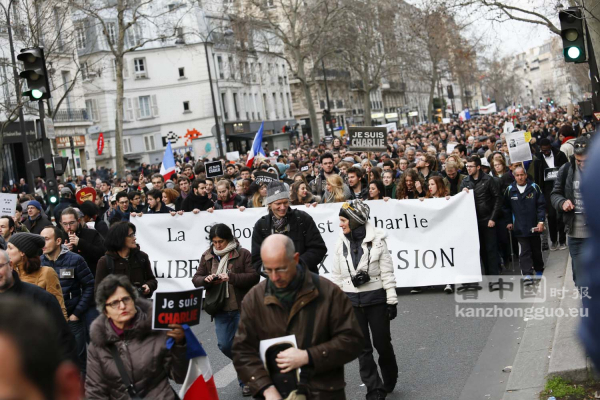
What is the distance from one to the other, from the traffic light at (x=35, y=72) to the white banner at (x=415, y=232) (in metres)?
3.06

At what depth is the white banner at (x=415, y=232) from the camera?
39.8ft

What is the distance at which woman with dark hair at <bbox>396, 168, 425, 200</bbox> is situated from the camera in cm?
1286

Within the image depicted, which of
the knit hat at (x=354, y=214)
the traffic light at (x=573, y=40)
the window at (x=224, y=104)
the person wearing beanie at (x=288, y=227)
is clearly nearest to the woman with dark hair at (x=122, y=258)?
the person wearing beanie at (x=288, y=227)

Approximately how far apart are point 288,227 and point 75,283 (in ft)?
6.67

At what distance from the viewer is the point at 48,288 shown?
7.12 metres

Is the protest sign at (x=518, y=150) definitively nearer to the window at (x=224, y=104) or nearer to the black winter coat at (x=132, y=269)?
the black winter coat at (x=132, y=269)

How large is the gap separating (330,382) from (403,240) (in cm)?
762

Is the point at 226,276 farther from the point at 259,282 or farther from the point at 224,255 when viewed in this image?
the point at 259,282

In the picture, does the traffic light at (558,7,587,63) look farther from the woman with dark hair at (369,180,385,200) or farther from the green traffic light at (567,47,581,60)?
the woman with dark hair at (369,180,385,200)

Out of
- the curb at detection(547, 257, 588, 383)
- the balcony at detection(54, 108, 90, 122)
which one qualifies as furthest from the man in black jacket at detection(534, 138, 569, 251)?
the balcony at detection(54, 108, 90, 122)

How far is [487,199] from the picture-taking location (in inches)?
488

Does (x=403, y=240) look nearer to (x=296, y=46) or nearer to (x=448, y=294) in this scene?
(x=448, y=294)

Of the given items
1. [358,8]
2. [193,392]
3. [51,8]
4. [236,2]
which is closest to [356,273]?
[193,392]

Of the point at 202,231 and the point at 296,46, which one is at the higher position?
the point at 296,46
